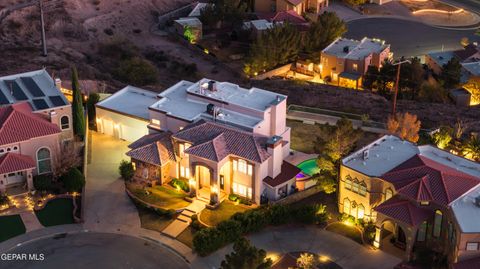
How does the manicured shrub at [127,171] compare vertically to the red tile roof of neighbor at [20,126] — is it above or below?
below

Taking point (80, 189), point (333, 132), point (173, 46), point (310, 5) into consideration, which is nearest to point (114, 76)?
point (173, 46)

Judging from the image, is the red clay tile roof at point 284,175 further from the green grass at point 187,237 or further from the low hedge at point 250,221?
the green grass at point 187,237

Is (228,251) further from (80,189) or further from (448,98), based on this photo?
(448,98)

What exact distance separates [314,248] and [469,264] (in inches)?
530

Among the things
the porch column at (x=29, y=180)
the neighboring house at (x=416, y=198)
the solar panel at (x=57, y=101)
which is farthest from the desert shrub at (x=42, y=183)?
the neighboring house at (x=416, y=198)

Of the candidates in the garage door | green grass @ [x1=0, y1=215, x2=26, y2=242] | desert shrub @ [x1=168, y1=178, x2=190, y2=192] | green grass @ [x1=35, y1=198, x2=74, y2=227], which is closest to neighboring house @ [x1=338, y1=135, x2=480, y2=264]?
desert shrub @ [x1=168, y1=178, x2=190, y2=192]

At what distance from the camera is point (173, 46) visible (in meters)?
131

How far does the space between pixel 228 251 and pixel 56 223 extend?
16723mm

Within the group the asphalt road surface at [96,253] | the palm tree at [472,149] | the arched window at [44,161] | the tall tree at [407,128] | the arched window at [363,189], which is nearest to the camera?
the asphalt road surface at [96,253]

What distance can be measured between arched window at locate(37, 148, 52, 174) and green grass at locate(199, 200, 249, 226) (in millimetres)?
17431

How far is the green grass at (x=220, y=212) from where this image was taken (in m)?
66.6

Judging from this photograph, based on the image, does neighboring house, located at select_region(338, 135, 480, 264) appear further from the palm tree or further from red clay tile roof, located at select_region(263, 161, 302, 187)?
the palm tree

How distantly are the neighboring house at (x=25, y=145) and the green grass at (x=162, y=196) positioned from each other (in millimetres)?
9121

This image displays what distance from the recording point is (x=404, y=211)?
200ft
